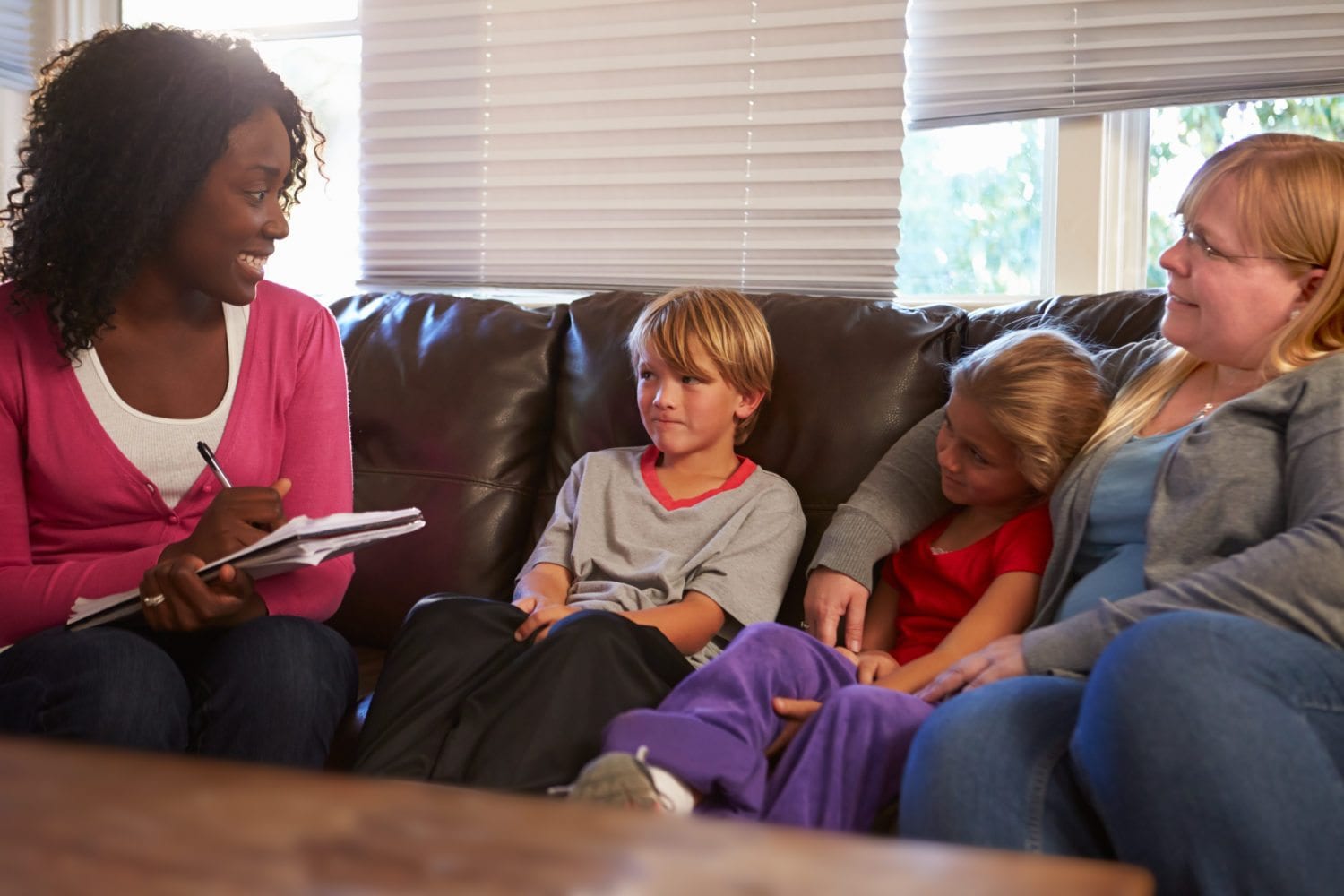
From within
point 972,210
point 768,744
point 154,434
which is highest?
point 972,210

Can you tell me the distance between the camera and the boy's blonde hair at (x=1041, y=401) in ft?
5.48

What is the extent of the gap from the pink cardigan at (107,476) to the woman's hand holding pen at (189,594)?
112 millimetres

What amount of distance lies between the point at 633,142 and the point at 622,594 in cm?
120

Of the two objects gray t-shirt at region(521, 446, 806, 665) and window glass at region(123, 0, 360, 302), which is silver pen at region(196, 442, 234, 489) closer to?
gray t-shirt at region(521, 446, 806, 665)

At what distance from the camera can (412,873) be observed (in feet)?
1.75

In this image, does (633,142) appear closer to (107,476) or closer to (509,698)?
(107,476)

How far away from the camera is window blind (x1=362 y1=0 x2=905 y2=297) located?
247 cm

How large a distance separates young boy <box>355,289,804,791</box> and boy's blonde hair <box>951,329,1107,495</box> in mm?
388

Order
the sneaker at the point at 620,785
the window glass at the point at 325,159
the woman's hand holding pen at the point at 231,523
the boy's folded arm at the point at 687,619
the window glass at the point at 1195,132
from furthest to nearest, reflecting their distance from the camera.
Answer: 1. the window glass at the point at 325,159
2. the window glass at the point at 1195,132
3. the boy's folded arm at the point at 687,619
4. the woman's hand holding pen at the point at 231,523
5. the sneaker at the point at 620,785

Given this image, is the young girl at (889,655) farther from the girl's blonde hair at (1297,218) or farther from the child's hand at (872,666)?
the girl's blonde hair at (1297,218)

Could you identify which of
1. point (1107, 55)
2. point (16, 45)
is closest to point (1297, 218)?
point (1107, 55)

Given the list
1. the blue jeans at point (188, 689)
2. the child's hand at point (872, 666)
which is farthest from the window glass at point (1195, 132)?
the blue jeans at point (188, 689)

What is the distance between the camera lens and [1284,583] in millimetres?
1298

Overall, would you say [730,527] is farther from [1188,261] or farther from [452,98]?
[452,98]
